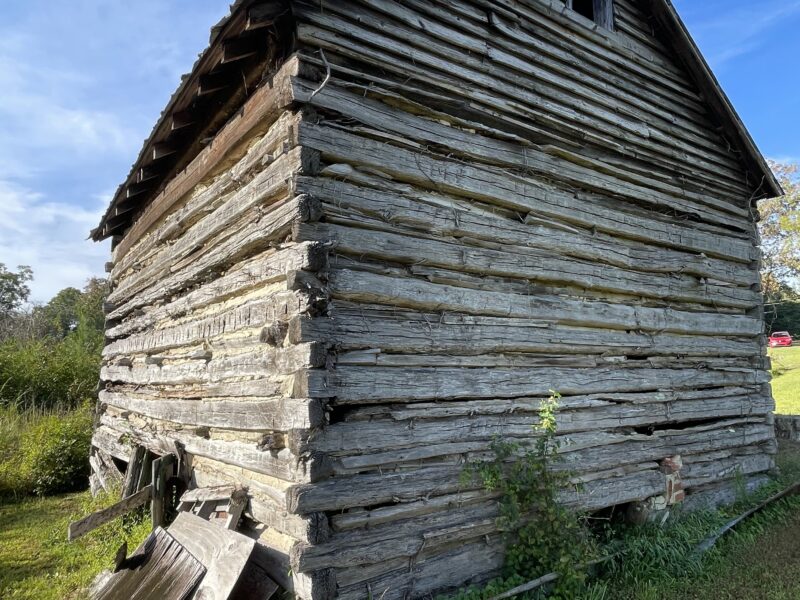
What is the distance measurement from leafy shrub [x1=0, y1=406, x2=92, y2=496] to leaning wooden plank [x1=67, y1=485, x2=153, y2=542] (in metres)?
5.35

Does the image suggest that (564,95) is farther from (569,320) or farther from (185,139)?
(185,139)

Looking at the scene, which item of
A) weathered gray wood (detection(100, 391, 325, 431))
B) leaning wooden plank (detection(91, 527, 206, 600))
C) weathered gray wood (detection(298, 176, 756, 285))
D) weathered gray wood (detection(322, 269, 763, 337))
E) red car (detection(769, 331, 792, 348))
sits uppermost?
weathered gray wood (detection(298, 176, 756, 285))

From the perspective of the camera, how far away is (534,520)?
14.9 ft

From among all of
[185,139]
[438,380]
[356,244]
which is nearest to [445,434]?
[438,380]

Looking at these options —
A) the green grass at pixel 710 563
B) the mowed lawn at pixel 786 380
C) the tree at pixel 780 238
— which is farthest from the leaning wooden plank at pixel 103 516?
the tree at pixel 780 238

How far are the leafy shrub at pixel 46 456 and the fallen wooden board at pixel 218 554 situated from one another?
22.6ft

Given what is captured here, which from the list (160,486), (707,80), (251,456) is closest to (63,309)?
(160,486)

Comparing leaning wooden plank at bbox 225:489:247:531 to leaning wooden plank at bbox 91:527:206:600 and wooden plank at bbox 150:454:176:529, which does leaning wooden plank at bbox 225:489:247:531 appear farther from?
wooden plank at bbox 150:454:176:529

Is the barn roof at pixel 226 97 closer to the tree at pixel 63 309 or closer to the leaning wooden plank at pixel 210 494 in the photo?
the leaning wooden plank at pixel 210 494

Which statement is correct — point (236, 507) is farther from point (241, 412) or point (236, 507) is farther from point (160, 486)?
point (160, 486)

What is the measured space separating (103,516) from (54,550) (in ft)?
6.26

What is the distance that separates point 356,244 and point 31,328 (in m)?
35.1

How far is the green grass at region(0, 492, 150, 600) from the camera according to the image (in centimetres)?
532

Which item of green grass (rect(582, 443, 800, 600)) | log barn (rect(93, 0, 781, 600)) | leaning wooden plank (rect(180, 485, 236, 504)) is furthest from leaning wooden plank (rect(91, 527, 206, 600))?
green grass (rect(582, 443, 800, 600))
